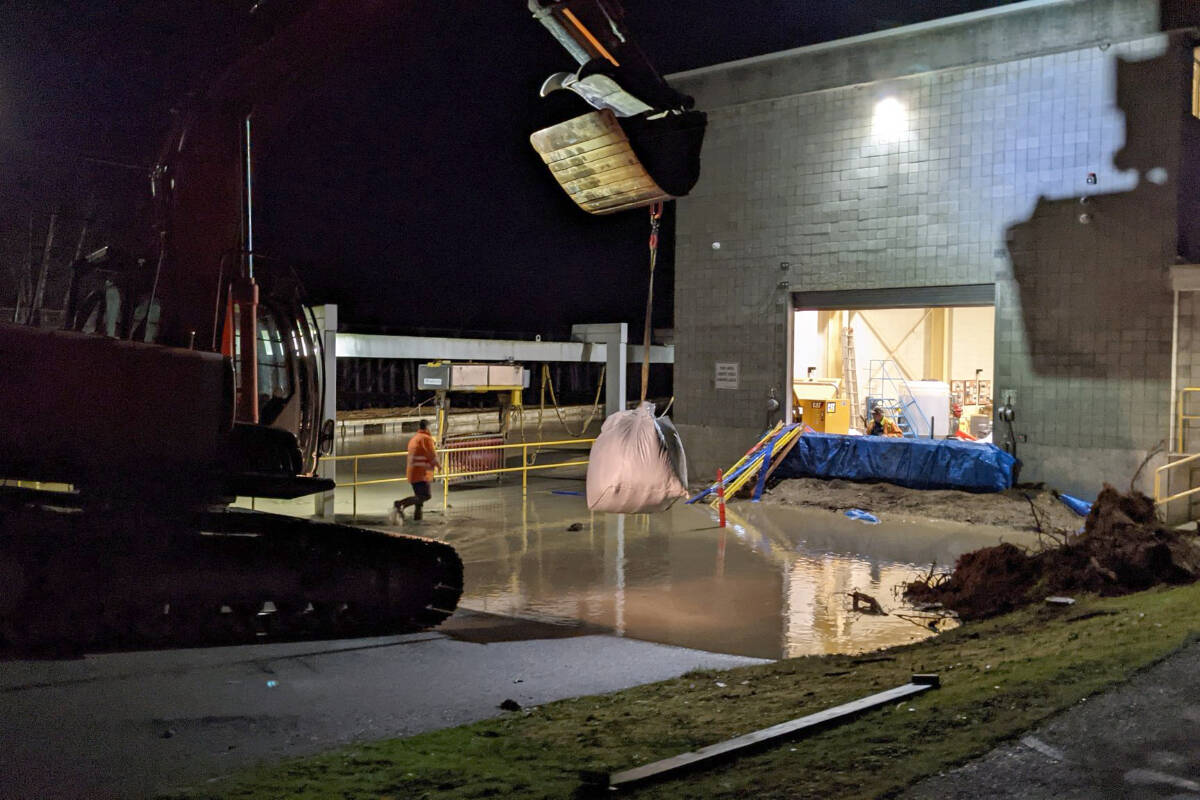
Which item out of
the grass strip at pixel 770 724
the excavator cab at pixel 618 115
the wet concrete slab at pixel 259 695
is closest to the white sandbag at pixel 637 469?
the wet concrete slab at pixel 259 695

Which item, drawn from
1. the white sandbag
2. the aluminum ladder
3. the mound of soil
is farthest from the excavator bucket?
the aluminum ladder

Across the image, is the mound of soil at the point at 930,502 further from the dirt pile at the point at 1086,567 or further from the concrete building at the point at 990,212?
the dirt pile at the point at 1086,567

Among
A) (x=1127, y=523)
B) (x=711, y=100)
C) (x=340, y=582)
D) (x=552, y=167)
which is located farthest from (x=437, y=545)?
(x=711, y=100)

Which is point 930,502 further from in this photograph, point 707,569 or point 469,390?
point 469,390

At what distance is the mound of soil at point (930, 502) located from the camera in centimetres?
1500

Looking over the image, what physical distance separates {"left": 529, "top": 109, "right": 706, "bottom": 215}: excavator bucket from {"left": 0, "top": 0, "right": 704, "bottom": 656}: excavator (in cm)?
2

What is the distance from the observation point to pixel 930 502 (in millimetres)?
15922

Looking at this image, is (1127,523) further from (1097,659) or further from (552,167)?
(552,167)

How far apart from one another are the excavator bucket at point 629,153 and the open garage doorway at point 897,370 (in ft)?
39.9

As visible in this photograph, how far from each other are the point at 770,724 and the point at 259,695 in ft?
10.7

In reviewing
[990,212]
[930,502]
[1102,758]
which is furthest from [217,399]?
[990,212]

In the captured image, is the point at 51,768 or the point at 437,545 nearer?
the point at 51,768

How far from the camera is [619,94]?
7809 millimetres

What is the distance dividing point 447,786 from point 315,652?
334cm
